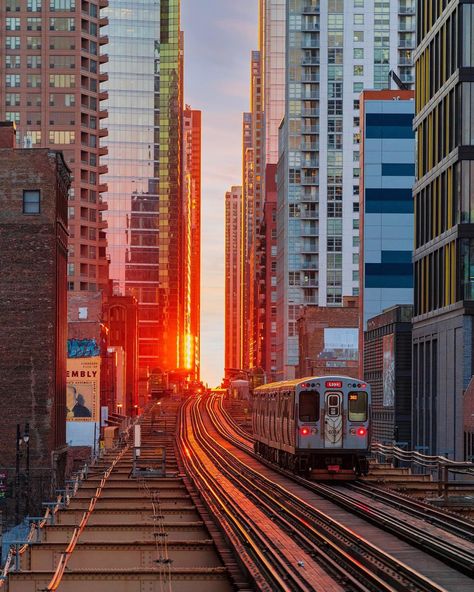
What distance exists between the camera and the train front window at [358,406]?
47969mm

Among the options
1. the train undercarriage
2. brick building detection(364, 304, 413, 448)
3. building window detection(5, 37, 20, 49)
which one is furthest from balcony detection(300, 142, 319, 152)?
the train undercarriage

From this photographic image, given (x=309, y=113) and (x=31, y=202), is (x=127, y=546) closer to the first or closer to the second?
(x=31, y=202)

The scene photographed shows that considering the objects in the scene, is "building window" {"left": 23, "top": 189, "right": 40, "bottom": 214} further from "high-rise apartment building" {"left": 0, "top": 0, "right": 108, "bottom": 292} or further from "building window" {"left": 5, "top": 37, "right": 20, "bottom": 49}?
Answer: "building window" {"left": 5, "top": 37, "right": 20, "bottom": 49}

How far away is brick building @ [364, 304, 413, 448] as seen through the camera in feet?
246

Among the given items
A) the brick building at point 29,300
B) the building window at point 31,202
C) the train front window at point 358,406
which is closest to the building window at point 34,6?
the brick building at point 29,300

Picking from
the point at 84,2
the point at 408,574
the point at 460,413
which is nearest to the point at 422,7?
the point at 460,413

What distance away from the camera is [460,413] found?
59.3 meters

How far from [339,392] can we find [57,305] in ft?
120

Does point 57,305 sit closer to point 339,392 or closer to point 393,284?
point 339,392

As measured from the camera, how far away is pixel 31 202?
79375mm

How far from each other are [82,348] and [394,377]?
38.1 metres

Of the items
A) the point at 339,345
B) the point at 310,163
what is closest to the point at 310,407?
the point at 339,345

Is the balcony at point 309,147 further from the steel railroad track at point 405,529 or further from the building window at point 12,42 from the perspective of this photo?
the steel railroad track at point 405,529

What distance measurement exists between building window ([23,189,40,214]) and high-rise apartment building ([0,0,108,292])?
84.4m
